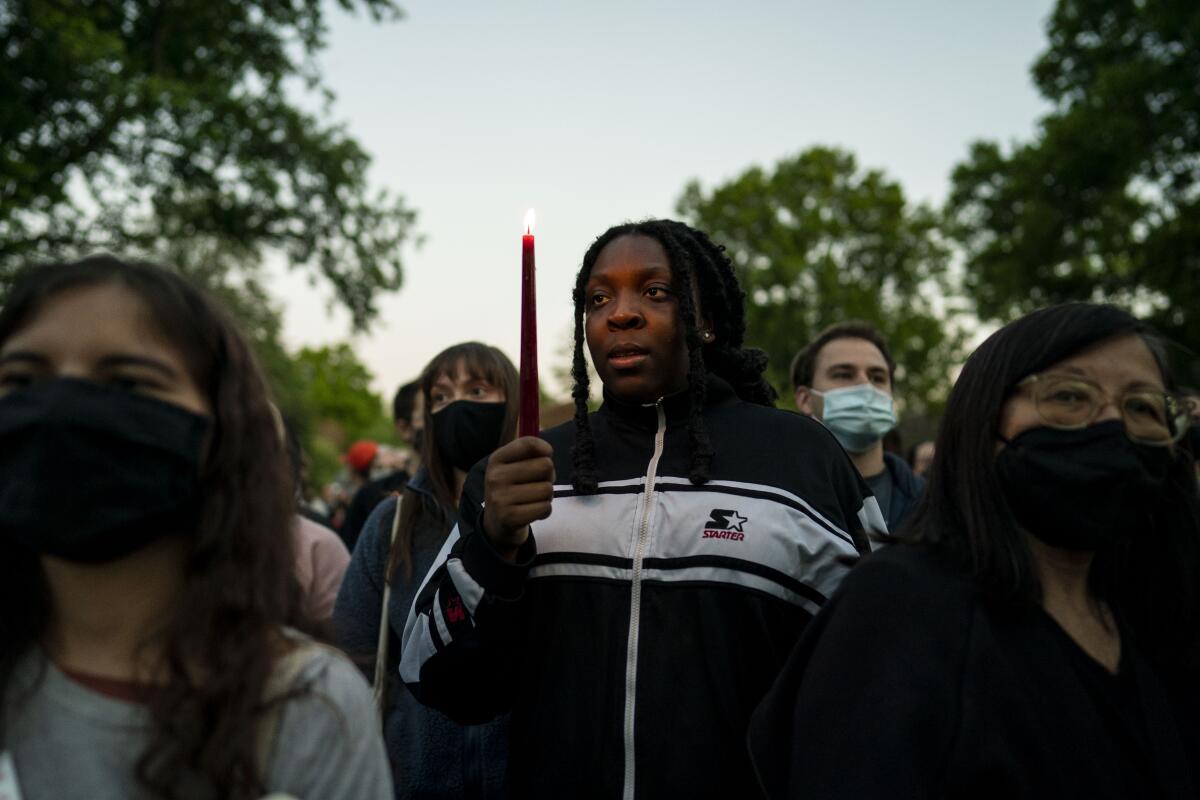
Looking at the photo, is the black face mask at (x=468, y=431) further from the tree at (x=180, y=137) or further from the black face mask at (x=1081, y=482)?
the tree at (x=180, y=137)

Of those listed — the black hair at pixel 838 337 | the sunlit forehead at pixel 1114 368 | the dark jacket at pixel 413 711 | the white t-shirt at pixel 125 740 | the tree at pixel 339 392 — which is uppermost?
the tree at pixel 339 392

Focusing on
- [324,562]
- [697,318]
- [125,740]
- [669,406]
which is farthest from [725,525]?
[324,562]

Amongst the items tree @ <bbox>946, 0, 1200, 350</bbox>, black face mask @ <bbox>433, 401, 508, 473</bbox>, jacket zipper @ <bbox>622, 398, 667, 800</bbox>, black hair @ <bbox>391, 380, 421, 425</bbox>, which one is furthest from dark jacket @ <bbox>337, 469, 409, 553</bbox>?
tree @ <bbox>946, 0, 1200, 350</bbox>

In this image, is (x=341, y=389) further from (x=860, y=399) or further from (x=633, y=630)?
Answer: (x=633, y=630)

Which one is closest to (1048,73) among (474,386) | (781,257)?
(781,257)

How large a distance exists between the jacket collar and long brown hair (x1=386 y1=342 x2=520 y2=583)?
4.58ft

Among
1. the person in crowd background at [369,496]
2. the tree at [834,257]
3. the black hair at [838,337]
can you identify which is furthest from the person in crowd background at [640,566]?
the tree at [834,257]

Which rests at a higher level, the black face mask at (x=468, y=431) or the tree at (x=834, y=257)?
the tree at (x=834, y=257)

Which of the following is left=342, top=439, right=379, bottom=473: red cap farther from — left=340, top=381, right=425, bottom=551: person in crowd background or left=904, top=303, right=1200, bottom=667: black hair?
left=904, top=303, right=1200, bottom=667: black hair

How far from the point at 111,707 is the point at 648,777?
4.15 feet

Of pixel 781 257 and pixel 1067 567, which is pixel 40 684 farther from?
pixel 781 257

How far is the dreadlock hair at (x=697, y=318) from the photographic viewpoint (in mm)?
2922

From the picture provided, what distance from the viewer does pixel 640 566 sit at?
2619mm

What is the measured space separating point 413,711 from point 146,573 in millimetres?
2359
